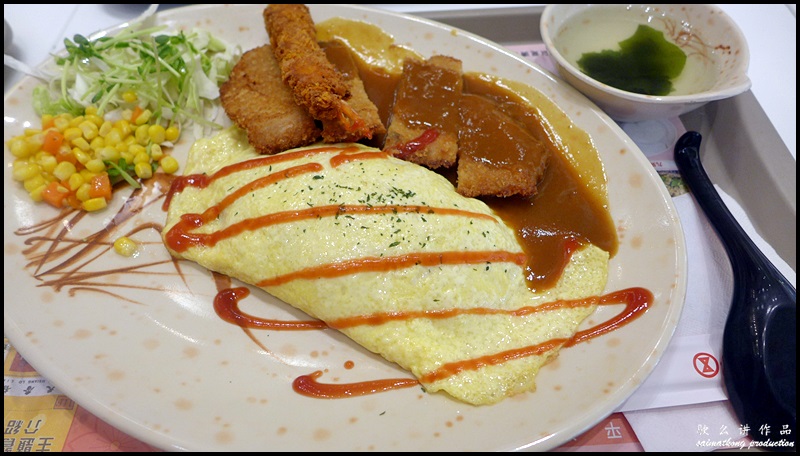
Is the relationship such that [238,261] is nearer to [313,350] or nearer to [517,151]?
[313,350]

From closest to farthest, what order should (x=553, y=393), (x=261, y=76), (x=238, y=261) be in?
(x=553, y=393) < (x=238, y=261) < (x=261, y=76)

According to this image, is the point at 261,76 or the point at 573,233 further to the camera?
the point at 261,76

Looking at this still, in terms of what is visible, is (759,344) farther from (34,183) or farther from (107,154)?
(34,183)

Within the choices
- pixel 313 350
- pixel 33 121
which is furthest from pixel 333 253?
pixel 33 121

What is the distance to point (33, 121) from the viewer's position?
2.76m

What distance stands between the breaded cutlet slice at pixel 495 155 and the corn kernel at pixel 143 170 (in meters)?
1.72

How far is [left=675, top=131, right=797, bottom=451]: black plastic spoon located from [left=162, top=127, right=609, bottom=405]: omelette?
2.09 ft

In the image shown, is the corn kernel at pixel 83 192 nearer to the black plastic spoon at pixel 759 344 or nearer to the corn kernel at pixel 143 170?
the corn kernel at pixel 143 170

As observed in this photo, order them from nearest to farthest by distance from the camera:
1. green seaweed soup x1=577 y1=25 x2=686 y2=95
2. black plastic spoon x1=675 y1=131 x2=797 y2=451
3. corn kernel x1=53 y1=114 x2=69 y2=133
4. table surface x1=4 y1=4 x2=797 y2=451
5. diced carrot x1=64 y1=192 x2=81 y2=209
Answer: black plastic spoon x1=675 y1=131 x2=797 y2=451 < diced carrot x1=64 y1=192 x2=81 y2=209 < corn kernel x1=53 y1=114 x2=69 y2=133 < green seaweed soup x1=577 y1=25 x2=686 y2=95 < table surface x1=4 y1=4 x2=797 y2=451

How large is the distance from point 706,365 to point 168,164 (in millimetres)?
2919

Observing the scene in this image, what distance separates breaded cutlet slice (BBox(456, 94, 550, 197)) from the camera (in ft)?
8.30

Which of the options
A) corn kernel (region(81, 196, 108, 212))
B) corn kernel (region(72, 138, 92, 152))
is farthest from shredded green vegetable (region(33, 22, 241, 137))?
corn kernel (region(81, 196, 108, 212))

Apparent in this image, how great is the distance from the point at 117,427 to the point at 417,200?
157 centimetres

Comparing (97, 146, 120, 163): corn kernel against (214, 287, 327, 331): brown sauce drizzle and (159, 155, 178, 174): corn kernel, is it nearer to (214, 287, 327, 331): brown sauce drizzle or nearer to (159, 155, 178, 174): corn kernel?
(159, 155, 178, 174): corn kernel
